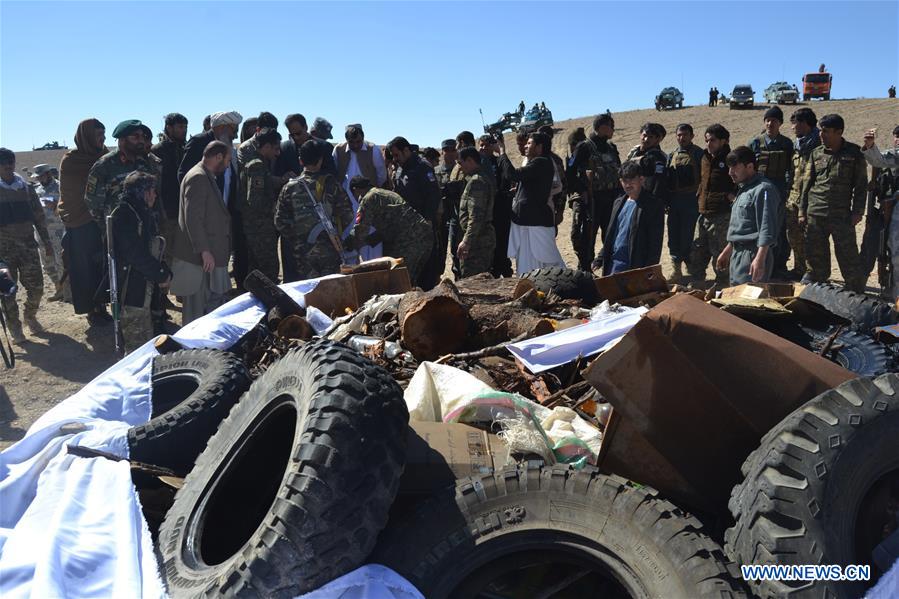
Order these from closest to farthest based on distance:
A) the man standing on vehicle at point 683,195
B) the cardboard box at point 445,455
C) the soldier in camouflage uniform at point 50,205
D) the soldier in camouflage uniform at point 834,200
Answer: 1. the cardboard box at point 445,455
2. the soldier in camouflage uniform at point 834,200
3. the man standing on vehicle at point 683,195
4. the soldier in camouflage uniform at point 50,205

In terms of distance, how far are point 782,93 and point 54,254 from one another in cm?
3427

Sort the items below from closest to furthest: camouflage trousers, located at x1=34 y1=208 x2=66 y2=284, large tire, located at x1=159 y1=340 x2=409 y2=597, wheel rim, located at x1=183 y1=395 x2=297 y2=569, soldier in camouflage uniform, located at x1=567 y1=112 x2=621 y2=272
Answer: large tire, located at x1=159 y1=340 x2=409 y2=597, wheel rim, located at x1=183 y1=395 x2=297 y2=569, soldier in camouflage uniform, located at x1=567 y1=112 x2=621 y2=272, camouflage trousers, located at x1=34 y1=208 x2=66 y2=284

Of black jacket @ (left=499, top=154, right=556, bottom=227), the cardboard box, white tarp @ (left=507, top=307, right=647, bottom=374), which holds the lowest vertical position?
the cardboard box

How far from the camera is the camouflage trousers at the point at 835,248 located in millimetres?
8227

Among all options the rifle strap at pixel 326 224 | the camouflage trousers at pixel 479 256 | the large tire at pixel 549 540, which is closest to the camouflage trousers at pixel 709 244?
the camouflage trousers at pixel 479 256

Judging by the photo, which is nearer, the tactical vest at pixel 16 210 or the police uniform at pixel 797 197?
the tactical vest at pixel 16 210

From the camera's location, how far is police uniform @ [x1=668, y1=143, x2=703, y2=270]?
946 centimetres

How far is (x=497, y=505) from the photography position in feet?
8.94

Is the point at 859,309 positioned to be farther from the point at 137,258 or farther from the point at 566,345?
the point at 137,258

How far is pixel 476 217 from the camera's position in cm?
807

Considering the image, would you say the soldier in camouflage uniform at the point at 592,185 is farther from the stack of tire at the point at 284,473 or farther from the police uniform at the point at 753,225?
the stack of tire at the point at 284,473

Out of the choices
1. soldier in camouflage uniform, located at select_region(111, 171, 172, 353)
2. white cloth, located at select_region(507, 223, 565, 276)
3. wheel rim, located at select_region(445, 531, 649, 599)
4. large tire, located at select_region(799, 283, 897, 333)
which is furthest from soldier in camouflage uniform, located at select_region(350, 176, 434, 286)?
wheel rim, located at select_region(445, 531, 649, 599)

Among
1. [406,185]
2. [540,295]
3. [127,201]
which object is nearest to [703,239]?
[406,185]

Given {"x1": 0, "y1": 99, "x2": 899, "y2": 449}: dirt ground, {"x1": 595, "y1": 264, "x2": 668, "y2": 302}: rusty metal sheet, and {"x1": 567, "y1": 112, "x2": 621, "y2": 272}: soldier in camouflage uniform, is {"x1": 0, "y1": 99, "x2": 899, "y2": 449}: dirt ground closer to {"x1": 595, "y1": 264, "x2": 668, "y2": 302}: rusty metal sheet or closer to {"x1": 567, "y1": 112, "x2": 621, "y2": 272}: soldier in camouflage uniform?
{"x1": 567, "y1": 112, "x2": 621, "y2": 272}: soldier in camouflage uniform
